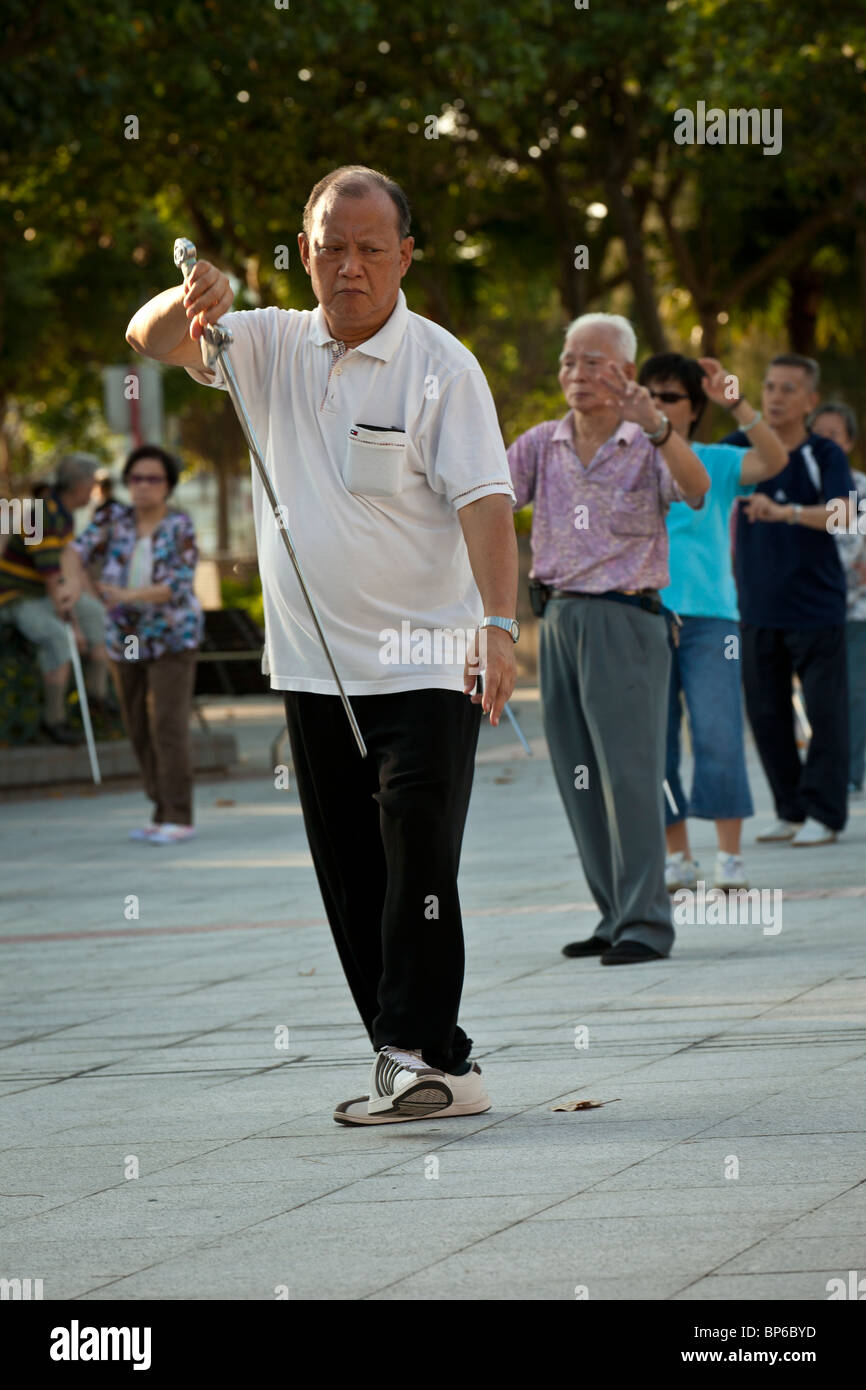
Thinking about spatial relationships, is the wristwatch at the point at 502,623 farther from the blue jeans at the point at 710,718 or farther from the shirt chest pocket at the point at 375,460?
the blue jeans at the point at 710,718

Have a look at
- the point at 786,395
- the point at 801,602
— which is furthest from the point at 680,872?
the point at 786,395

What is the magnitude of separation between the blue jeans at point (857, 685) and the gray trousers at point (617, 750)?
437 centimetres

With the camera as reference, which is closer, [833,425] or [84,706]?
[833,425]

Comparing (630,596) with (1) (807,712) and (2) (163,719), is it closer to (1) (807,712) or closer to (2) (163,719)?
(1) (807,712)

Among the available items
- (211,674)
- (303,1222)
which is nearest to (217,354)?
(303,1222)

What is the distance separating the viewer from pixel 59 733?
1386 centimetres

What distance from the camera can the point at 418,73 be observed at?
70.6ft

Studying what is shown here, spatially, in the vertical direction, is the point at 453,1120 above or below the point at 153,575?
below

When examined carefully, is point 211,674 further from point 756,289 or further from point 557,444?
point 756,289

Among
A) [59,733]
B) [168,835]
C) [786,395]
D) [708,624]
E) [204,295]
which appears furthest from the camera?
[59,733]

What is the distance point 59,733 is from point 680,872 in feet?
21.5

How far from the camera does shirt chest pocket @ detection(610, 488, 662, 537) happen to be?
6879 mm

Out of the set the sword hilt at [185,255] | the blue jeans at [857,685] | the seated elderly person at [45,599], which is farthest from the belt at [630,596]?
the seated elderly person at [45,599]

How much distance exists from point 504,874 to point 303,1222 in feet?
17.4
